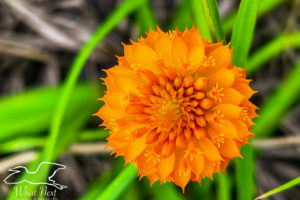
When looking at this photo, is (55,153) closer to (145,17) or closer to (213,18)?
(145,17)

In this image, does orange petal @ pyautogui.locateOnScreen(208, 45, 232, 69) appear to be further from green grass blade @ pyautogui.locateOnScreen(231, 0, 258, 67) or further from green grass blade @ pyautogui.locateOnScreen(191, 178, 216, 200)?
green grass blade @ pyautogui.locateOnScreen(191, 178, 216, 200)

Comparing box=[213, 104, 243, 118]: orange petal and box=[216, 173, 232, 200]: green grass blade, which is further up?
box=[213, 104, 243, 118]: orange petal

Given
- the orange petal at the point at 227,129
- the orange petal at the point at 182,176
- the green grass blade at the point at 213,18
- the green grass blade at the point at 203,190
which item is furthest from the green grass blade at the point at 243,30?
the green grass blade at the point at 203,190

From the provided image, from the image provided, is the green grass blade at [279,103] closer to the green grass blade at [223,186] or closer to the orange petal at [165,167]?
the green grass blade at [223,186]

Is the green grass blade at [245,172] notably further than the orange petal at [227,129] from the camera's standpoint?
→ Yes

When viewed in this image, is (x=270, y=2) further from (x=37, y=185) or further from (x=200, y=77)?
(x=37, y=185)

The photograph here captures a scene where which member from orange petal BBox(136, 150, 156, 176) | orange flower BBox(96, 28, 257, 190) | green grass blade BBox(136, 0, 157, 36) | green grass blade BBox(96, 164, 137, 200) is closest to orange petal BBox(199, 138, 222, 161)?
orange flower BBox(96, 28, 257, 190)
